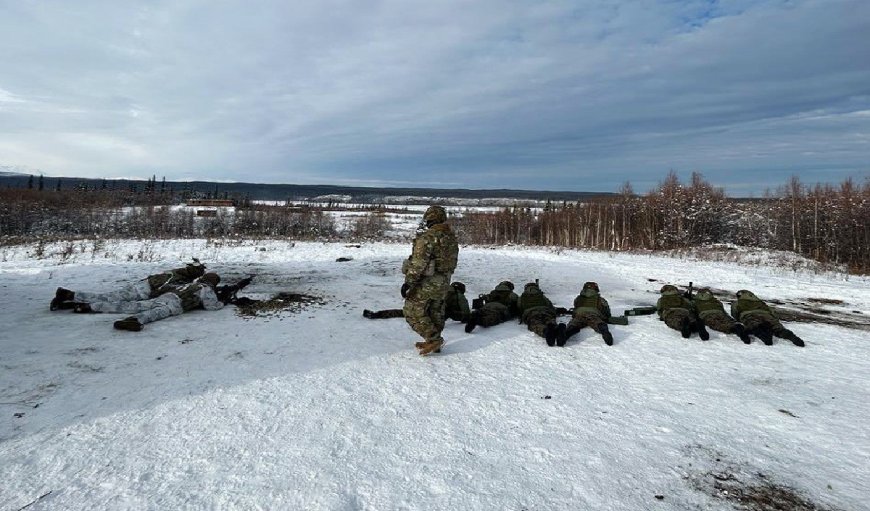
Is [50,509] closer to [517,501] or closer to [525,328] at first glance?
[517,501]

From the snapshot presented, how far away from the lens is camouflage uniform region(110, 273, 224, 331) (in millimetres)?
7141

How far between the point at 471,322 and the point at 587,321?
1993 mm

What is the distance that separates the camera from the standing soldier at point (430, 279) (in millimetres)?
6297

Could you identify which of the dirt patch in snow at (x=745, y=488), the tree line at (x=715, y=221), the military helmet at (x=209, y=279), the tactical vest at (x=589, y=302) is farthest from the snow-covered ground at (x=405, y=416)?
the tree line at (x=715, y=221)

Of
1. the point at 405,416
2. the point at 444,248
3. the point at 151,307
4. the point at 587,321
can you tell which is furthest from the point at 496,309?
the point at 151,307

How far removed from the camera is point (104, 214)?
142ft

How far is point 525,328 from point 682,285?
8.70 m

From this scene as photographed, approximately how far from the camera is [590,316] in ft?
25.0

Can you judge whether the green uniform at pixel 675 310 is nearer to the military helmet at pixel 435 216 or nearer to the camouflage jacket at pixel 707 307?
the camouflage jacket at pixel 707 307

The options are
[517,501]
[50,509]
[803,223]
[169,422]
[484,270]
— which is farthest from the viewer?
[803,223]

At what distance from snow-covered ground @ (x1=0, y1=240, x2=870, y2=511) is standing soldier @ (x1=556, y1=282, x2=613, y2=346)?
0.24m

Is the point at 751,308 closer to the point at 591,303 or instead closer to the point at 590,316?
the point at 591,303

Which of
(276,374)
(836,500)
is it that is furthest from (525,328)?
(836,500)

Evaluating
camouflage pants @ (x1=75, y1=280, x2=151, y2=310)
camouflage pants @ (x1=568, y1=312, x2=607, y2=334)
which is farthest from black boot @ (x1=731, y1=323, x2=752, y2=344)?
camouflage pants @ (x1=75, y1=280, x2=151, y2=310)
